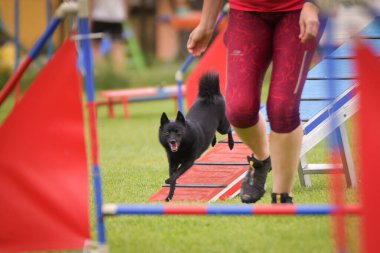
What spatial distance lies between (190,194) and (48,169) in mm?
2108

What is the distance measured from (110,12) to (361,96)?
36.1 ft

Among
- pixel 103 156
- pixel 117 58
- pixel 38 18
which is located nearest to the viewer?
pixel 103 156

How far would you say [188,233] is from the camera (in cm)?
402

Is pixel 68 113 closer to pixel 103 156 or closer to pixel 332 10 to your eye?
pixel 332 10

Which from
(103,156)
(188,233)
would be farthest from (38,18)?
(188,233)

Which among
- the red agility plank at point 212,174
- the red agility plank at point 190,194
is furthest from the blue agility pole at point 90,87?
the red agility plank at point 212,174

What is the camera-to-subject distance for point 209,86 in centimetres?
648

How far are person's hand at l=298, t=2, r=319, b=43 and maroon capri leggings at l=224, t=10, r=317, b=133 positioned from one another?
196 millimetres

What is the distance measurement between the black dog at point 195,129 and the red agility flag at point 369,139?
2801mm

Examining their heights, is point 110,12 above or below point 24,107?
below

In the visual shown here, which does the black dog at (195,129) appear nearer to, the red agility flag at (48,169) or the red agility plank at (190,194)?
the red agility plank at (190,194)

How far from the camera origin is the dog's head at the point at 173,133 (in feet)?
19.8

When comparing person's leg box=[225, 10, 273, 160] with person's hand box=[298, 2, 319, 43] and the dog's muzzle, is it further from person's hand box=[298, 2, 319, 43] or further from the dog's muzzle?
the dog's muzzle

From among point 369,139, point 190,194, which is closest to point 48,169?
point 369,139
